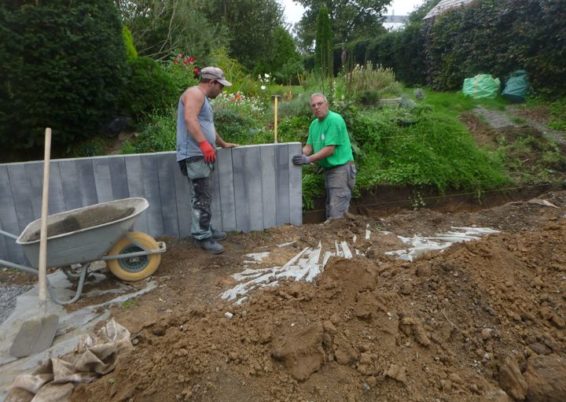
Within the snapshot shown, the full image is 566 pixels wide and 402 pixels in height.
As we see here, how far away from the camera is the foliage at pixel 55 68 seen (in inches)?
159

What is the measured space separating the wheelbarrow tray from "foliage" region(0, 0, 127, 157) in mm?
1651

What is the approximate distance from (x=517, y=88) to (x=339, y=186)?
21.7 ft

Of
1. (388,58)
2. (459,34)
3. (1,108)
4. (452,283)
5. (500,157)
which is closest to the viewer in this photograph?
(452,283)

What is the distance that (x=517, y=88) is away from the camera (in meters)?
8.77

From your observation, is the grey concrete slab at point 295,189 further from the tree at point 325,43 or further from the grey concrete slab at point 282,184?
the tree at point 325,43

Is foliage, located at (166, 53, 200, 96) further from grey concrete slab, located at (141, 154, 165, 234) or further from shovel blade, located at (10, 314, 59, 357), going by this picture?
shovel blade, located at (10, 314, 59, 357)

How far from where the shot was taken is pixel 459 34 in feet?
35.8

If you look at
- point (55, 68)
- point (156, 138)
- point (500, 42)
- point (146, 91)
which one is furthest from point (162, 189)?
point (500, 42)

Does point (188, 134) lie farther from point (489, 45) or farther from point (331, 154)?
point (489, 45)

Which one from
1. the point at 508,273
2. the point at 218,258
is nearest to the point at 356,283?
the point at 508,273

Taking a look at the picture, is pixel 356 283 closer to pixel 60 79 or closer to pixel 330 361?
pixel 330 361

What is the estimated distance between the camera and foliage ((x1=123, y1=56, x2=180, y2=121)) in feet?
18.6

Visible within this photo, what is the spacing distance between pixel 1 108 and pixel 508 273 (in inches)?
202

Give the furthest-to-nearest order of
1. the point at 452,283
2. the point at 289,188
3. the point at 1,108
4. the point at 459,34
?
the point at 459,34 → the point at 289,188 → the point at 1,108 → the point at 452,283
